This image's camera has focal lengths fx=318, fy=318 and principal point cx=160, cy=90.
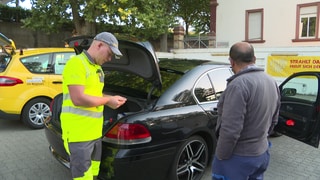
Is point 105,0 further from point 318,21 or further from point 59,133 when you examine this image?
point 318,21

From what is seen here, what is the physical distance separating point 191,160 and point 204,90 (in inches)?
35.6

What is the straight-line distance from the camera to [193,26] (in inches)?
1319

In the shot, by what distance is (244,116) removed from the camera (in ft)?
7.61

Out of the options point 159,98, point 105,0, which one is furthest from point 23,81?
point 105,0

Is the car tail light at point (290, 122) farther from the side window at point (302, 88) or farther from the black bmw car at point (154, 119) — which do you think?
the black bmw car at point (154, 119)

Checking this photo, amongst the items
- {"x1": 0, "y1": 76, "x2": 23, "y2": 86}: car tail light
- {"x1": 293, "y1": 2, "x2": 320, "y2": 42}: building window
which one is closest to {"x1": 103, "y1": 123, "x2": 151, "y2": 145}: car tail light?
{"x1": 0, "y1": 76, "x2": 23, "y2": 86}: car tail light

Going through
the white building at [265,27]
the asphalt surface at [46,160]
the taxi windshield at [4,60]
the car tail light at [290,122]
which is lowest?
the asphalt surface at [46,160]

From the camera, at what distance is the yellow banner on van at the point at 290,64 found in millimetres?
11453

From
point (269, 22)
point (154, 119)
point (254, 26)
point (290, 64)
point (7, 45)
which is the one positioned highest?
point (269, 22)

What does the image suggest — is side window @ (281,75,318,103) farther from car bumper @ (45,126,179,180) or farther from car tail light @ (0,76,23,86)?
car tail light @ (0,76,23,86)

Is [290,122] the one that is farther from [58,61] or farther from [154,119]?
[58,61]

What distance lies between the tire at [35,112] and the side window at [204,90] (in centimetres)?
371

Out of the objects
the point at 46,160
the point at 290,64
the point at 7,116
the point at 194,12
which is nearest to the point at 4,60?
the point at 7,116

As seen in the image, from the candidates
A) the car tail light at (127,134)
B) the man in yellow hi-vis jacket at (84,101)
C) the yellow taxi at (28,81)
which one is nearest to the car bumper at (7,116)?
the yellow taxi at (28,81)
